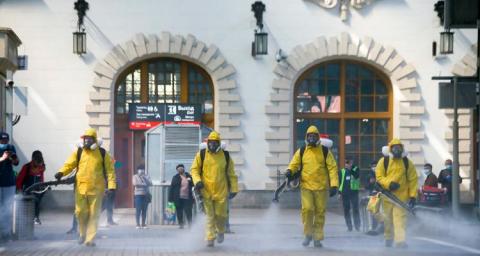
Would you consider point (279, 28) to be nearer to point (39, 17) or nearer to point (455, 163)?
point (39, 17)

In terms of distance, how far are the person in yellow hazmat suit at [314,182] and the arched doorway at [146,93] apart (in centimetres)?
1260

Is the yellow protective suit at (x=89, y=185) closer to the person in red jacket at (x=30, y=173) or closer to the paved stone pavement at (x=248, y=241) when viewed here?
the paved stone pavement at (x=248, y=241)

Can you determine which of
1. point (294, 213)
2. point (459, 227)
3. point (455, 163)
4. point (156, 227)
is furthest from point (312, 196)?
point (294, 213)

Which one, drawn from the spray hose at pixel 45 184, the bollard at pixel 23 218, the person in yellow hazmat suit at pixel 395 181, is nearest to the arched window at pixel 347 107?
the spray hose at pixel 45 184

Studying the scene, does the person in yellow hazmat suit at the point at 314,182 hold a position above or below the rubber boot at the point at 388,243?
above

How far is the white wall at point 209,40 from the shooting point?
2861 cm

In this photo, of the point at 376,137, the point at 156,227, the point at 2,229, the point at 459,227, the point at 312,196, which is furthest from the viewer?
the point at 376,137

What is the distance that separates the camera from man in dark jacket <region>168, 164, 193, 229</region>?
2208 centimetres

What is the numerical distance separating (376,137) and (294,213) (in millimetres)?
3803

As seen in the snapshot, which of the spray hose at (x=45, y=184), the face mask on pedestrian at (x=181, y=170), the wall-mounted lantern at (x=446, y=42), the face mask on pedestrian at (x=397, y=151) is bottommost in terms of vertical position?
the spray hose at (x=45, y=184)

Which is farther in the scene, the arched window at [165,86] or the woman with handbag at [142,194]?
the arched window at [165,86]

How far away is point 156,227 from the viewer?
22.8m

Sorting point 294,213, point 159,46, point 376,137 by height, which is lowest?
point 294,213

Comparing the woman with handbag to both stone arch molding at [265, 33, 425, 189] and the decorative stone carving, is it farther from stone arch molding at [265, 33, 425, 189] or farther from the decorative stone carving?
the decorative stone carving
